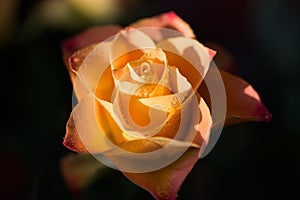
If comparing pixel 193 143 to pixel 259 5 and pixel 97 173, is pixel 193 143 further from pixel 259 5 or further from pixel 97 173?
pixel 259 5

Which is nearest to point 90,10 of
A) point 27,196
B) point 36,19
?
point 36,19

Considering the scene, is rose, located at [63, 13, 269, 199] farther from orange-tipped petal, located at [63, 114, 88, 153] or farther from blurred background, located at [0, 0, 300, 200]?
blurred background, located at [0, 0, 300, 200]

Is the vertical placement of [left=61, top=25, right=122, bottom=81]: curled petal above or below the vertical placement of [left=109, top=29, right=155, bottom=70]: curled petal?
below

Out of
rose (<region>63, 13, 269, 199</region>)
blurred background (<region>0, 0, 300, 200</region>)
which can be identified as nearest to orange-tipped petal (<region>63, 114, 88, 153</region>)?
rose (<region>63, 13, 269, 199</region>)

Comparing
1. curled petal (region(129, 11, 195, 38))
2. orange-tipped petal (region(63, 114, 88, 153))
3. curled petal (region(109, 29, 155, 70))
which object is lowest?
orange-tipped petal (region(63, 114, 88, 153))

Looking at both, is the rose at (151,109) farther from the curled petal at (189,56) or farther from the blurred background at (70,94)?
the blurred background at (70,94)

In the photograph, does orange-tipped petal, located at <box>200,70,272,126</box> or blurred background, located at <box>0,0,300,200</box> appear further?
blurred background, located at <box>0,0,300,200</box>

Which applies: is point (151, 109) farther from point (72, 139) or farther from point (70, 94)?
point (70, 94)

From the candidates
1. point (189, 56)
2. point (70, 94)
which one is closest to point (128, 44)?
point (189, 56)
